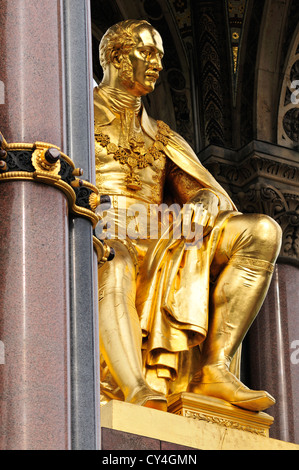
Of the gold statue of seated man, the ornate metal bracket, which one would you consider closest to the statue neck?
the gold statue of seated man

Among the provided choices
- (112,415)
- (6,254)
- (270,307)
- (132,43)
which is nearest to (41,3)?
(6,254)

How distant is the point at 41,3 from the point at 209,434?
6.79 feet

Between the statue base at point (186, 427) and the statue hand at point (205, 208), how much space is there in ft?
3.59

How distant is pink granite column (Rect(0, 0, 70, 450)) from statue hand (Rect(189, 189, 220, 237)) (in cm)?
204

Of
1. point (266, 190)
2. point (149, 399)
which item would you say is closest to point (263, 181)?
point (266, 190)

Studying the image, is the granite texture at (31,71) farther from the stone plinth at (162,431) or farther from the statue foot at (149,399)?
the statue foot at (149,399)

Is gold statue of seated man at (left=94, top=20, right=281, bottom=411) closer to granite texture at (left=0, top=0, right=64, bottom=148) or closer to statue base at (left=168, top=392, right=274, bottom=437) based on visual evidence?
statue base at (left=168, top=392, right=274, bottom=437)

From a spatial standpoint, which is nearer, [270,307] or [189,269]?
[189,269]

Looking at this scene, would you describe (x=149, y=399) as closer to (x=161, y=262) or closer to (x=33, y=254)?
(x=161, y=262)

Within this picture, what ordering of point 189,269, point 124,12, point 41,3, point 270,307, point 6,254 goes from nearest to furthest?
point 6,254 → point 41,3 → point 189,269 → point 270,307 → point 124,12
